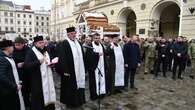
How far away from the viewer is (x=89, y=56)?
730 centimetres

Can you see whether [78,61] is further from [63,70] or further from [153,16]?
[153,16]

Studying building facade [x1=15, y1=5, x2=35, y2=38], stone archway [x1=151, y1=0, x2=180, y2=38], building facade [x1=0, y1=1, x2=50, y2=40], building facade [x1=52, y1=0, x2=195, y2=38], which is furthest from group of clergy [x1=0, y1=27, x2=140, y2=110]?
building facade [x1=15, y1=5, x2=35, y2=38]

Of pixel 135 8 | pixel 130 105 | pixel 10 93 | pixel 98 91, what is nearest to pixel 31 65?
pixel 10 93

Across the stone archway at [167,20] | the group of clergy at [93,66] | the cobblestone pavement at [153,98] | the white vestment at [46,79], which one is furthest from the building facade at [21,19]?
the white vestment at [46,79]

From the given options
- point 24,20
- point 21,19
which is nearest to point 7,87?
point 21,19

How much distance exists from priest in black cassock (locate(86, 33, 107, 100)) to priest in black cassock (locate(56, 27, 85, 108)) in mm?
447

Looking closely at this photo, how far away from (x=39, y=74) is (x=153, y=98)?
13.3ft

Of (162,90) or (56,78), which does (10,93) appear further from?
(56,78)

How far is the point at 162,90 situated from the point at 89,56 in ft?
11.6

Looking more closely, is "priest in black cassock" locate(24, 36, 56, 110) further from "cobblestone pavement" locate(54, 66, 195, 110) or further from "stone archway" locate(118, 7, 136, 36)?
"stone archway" locate(118, 7, 136, 36)

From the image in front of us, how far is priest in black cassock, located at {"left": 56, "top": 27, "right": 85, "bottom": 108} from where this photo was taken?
21.8 ft

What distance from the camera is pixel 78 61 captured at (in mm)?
6816

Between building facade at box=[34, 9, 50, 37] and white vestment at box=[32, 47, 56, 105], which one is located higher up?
building facade at box=[34, 9, 50, 37]

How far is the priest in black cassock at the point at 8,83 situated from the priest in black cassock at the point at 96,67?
2523 mm
